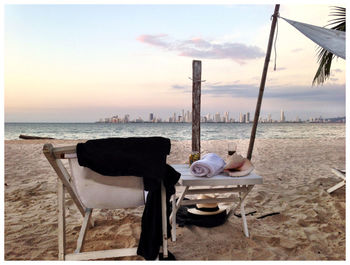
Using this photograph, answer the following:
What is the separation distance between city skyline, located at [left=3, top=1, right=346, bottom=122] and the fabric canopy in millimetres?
493

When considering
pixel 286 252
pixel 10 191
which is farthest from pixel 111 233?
pixel 10 191

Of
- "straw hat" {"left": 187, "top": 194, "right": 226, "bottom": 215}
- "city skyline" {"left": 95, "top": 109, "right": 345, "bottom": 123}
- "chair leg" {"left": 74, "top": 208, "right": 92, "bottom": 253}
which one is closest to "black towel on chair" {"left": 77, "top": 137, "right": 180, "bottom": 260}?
"chair leg" {"left": 74, "top": 208, "right": 92, "bottom": 253}

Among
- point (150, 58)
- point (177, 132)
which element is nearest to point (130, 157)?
point (150, 58)

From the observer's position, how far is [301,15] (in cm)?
612

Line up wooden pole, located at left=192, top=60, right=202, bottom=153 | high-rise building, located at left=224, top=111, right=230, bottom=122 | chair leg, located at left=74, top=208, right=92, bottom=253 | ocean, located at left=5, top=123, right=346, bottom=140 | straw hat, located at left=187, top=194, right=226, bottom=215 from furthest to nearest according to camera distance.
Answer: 1. high-rise building, located at left=224, top=111, right=230, bottom=122
2. ocean, located at left=5, top=123, right=346, bottom=140
3. wooden pole, located at left=192, top=60, right=202, bottom=153
4. straw hat, located at left=187, top=194, right=226, bottom=215
5. chair leg, located at left=74, top=208, right=92, bottom=253

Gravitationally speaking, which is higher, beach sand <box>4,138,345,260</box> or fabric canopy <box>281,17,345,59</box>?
fabric canopy <box>281,17,345,59</box>

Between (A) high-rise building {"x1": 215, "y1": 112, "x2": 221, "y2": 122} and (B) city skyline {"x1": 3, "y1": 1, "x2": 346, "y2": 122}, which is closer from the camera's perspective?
(B) city skyline {"x1": 3, "y1": 1, "x2": 346, "y2": 122}

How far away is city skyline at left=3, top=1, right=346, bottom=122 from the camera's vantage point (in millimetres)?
6379

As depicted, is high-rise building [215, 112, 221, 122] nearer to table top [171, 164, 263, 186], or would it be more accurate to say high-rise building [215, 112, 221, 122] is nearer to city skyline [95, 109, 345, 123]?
city skyline [95, 109, 345, 123]

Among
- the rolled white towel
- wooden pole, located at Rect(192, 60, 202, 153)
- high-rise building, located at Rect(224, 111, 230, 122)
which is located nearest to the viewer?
the rolled white towel

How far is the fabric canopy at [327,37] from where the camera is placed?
8.54 ft

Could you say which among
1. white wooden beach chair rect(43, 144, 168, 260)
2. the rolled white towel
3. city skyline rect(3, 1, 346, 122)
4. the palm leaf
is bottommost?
white wooden beach chair rect(43, 144, 168, 260)

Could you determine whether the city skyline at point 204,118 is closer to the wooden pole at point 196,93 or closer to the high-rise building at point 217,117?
the high-rise building at point 217,117

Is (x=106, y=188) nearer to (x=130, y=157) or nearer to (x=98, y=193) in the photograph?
(x=98, y=193)
